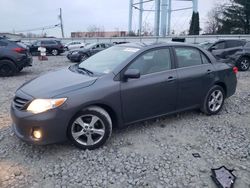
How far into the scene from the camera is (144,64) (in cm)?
433

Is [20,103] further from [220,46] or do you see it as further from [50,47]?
[50,47]

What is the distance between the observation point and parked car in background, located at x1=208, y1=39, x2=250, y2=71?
1175 centimetres

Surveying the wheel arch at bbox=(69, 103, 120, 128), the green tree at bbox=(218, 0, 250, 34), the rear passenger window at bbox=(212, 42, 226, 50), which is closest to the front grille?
the wheel arch at bbox=(69, 103, 120, 128)

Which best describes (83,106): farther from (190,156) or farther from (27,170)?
(190,156)

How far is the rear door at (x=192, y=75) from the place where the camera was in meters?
4.68

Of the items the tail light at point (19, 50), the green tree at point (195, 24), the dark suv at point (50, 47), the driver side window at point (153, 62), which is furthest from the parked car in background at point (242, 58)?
the green tree at point (195, 24)

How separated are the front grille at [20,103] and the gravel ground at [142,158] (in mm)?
672

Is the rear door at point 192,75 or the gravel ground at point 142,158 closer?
the gravel ground at point 142,158

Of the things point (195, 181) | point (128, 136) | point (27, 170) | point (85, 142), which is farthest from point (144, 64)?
point (27, 170)

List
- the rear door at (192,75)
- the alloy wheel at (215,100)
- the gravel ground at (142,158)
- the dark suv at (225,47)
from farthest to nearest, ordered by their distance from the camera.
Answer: the dark suv at (225,47) → the alloy wheel at (215,100) → the rear door at (192,75) → the gravel ground at (142,158)

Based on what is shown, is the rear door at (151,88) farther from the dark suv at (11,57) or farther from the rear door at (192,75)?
the dark suv at (11,57)

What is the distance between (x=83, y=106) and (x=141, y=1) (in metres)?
35.9

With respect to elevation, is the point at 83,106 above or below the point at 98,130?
above

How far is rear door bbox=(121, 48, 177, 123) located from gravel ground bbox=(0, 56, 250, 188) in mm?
426
